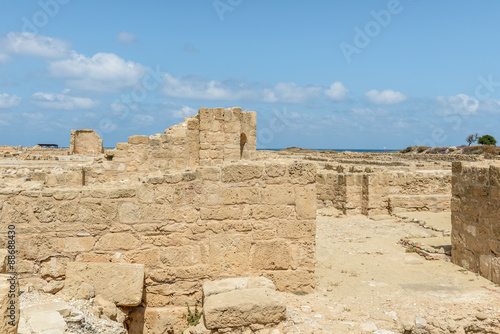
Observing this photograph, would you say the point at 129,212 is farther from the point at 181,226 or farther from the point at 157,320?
the point at 157,320

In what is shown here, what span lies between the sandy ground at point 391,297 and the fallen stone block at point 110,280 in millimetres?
1647

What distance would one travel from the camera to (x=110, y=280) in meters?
4.23

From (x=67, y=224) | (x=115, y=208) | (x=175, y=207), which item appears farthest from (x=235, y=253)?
(x=67, y=224)

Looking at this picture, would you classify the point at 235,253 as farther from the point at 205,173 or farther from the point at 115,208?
the point at 115,208

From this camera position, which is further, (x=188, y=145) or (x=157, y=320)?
(x=188, y=145)

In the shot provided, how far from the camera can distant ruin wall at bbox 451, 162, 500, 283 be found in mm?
5383

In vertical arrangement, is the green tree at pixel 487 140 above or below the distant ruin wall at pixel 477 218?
above

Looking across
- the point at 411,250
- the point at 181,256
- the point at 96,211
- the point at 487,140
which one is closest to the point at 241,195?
the point at 181,256

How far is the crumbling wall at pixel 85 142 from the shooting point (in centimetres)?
2908

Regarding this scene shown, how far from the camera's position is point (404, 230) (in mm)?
9414

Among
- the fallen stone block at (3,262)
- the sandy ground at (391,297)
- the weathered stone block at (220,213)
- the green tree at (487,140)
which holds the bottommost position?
the sandy ground at (391,297)

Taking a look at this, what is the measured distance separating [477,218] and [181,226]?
4201 mm

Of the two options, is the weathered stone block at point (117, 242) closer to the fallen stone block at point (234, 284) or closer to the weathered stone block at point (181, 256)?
the weathered stone block at point (181, 256)

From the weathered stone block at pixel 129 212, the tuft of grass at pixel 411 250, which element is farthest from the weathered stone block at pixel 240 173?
the tuft of grass at pixel 411 250
